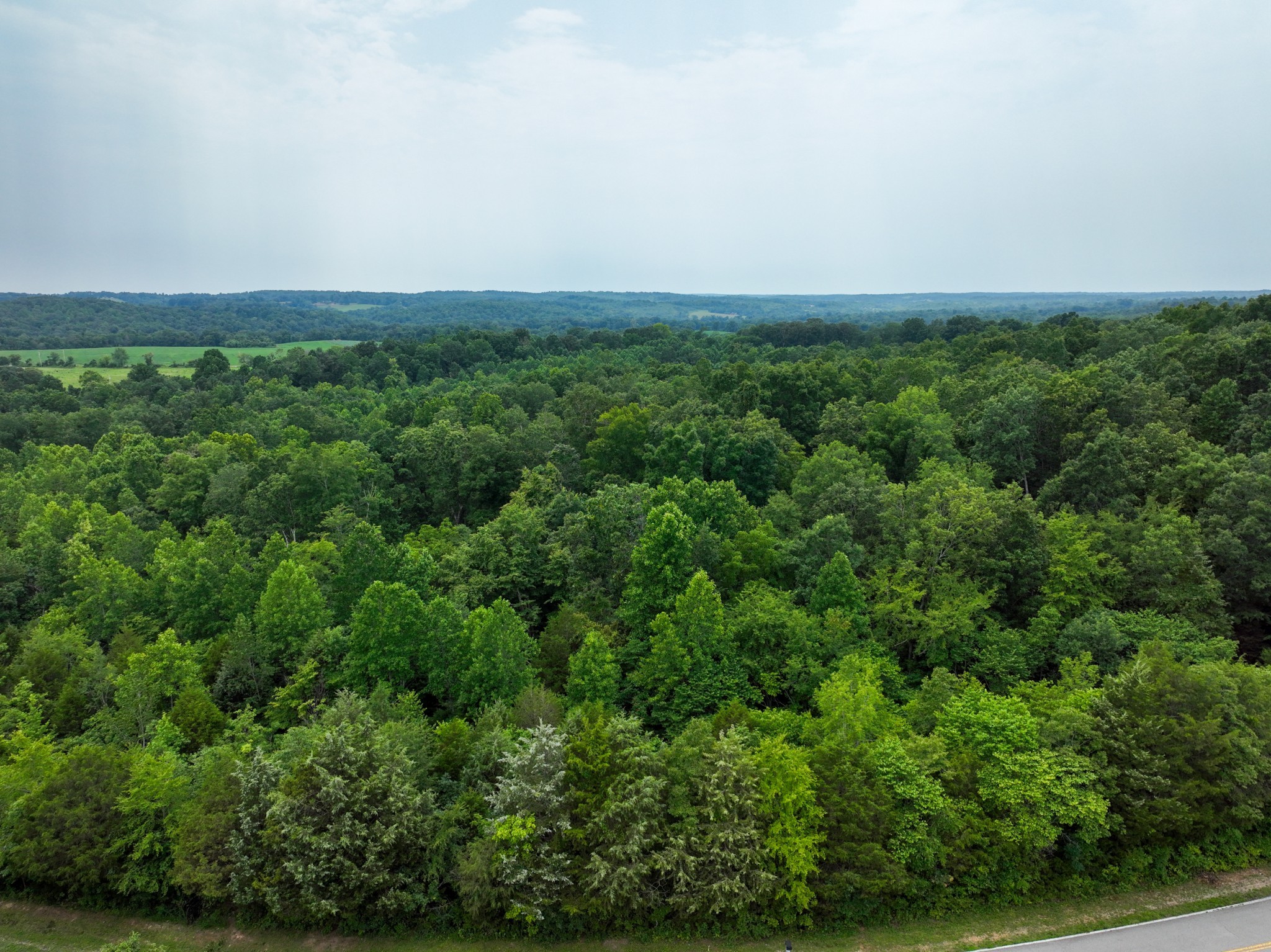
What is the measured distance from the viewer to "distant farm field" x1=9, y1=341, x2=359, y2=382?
124 m

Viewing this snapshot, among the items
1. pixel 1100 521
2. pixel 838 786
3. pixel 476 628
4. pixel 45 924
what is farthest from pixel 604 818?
pixel 1100 521

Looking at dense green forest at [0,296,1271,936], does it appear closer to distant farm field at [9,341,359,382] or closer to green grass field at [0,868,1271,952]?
green grass field at [0,868,1271,952]

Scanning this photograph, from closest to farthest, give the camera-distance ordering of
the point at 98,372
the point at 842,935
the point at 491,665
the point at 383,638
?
the point at 842,935 → the point at 491,665 → the point at 383,638 → the point at 98,372

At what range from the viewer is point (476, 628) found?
32.4 meters

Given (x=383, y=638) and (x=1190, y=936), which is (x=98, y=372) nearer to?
(x=383, y=638)

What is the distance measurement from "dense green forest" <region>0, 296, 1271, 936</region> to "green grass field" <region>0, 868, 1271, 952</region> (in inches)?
23.7

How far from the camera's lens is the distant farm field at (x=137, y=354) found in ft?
407

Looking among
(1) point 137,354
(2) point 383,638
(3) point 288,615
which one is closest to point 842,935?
(2) point 383,638

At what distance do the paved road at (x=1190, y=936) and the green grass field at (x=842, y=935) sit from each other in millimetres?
312

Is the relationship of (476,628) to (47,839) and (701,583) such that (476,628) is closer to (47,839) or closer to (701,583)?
(701,583)

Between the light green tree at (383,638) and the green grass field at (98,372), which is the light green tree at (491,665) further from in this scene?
the green grass field at (98,372)

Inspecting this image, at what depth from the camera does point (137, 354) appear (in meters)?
152

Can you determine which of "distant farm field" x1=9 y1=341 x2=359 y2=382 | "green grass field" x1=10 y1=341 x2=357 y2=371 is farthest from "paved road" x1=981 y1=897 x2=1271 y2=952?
"green grass field" x1=10 y1=341 x2=357 y2=371

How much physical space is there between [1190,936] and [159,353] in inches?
7536
